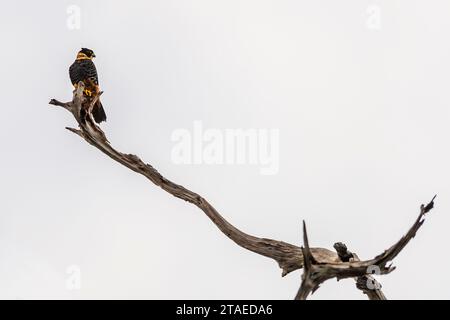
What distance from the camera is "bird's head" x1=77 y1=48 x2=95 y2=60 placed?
42.3 feet

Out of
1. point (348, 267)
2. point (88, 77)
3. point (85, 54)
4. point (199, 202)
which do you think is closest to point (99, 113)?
point (88, 77)

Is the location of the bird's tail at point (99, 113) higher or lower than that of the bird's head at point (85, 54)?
lower

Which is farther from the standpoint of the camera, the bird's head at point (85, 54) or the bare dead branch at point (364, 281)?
the bird's head at point (85, 54)

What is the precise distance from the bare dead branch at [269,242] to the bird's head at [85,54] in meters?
3.01

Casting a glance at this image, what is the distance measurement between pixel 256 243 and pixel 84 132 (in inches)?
115

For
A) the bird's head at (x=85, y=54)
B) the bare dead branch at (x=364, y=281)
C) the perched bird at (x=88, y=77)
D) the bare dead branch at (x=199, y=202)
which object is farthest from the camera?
the bird's head at (x=85, y=54)

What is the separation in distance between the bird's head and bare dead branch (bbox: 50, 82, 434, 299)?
301cm

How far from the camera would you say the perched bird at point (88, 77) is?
11.6m

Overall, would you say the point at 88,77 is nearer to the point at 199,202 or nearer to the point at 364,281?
the point at 199,202

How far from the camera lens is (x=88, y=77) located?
38.9 feet

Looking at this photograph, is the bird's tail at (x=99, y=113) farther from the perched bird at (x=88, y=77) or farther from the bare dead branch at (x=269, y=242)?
the bare dead branch at (x=269, y=242)

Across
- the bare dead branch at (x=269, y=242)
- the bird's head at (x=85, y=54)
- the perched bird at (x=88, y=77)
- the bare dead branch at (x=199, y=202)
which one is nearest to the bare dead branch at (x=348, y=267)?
the bare dead branch at (x=269, y=242)
